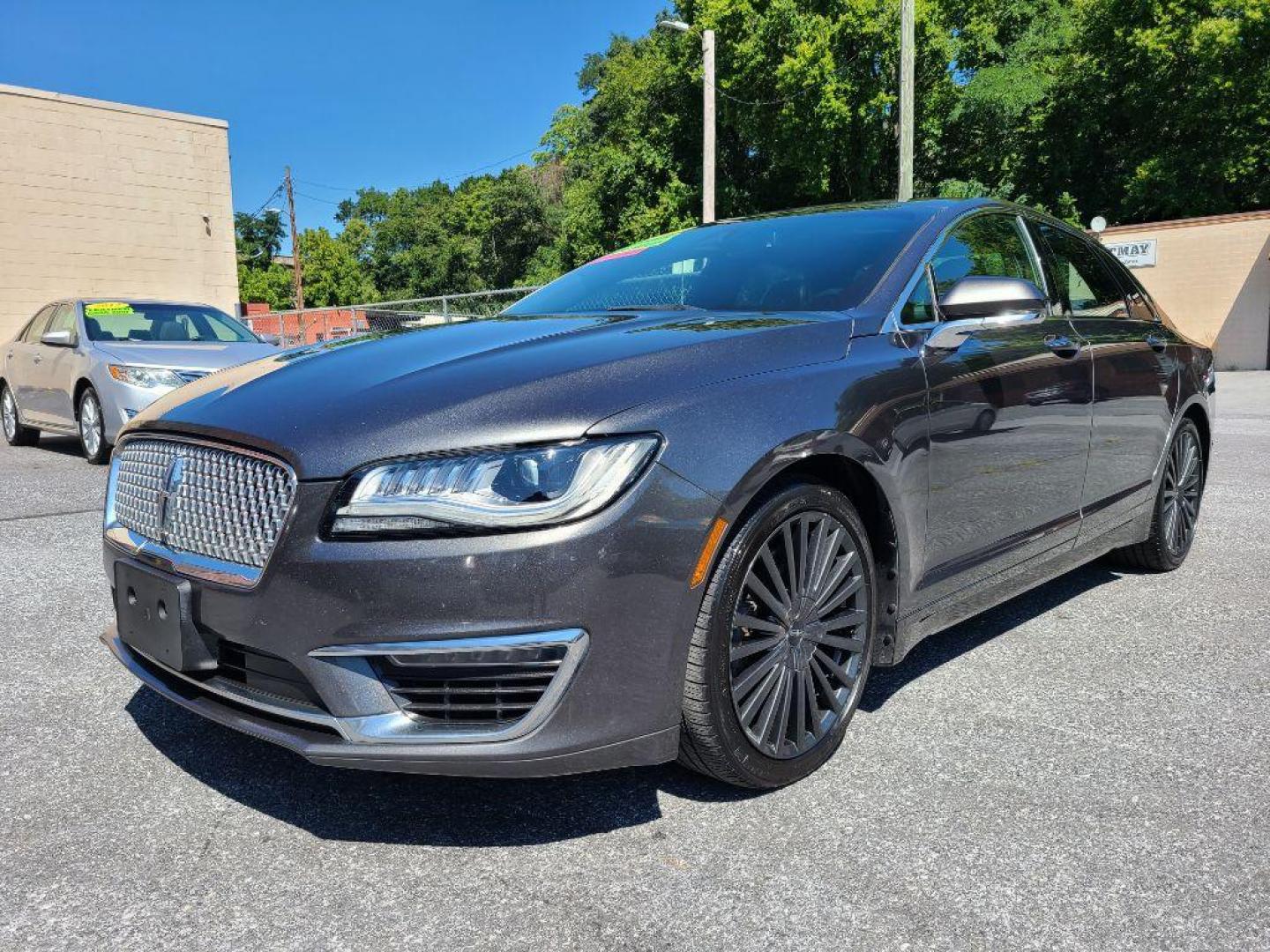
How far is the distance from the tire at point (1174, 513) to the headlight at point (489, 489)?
130 inches

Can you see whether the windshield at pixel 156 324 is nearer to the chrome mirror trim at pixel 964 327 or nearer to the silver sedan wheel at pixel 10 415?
the silver sedan wheel at pixel 10 415

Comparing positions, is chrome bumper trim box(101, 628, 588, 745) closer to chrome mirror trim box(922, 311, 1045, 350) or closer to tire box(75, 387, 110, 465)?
chrome mirror trim box(922, 311, 1045, 350)

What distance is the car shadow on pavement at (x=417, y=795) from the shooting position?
91.2 inches

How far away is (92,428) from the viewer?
8.91 m

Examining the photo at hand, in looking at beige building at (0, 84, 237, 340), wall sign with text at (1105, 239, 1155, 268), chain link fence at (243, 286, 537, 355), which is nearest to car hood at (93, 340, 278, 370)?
chain link fence at (243, 286, 537, 355)

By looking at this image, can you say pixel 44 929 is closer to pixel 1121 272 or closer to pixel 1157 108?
pixel 1121 272

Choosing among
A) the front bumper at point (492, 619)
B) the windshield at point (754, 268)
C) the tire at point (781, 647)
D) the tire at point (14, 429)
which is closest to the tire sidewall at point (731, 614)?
the tire at point (781, 647)

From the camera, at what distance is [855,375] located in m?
2.62

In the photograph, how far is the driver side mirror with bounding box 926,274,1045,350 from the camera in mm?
2904

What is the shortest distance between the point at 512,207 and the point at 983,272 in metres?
58.5

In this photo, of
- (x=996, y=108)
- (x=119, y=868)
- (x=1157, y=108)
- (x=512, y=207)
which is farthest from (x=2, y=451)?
(x=512, y=207)

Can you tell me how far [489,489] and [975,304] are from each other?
1.65 metres

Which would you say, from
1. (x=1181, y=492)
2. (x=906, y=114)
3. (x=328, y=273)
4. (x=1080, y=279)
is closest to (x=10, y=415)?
(x=1080, y=279)

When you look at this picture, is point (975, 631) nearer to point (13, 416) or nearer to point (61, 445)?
point (61, 445)
